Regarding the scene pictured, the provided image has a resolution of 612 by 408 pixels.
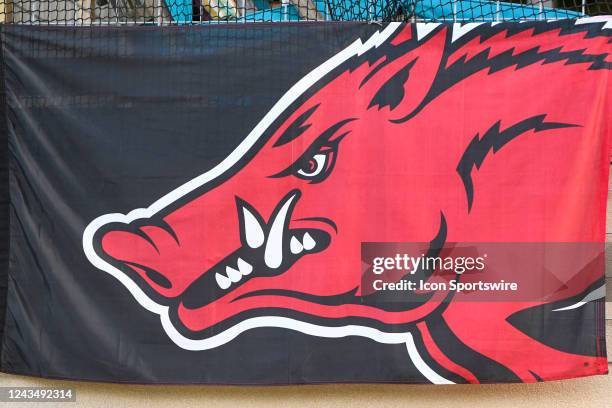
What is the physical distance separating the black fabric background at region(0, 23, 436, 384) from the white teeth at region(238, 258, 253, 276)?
14.0 inches

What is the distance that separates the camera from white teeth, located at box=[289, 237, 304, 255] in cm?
353

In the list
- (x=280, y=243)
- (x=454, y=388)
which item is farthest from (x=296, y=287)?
(x=454, y=388)

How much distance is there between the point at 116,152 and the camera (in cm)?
361

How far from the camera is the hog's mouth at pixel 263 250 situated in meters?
3.53

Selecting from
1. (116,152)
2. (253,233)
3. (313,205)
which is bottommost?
(253,233)

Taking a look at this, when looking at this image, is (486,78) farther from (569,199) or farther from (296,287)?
(296,287)

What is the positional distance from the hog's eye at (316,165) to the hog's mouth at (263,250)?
0.41 feet

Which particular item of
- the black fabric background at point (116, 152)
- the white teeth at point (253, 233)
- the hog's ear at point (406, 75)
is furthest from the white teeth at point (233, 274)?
the hog's ear at point (406, 75)

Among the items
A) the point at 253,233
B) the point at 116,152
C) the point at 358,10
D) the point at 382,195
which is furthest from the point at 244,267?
the point at 358,10

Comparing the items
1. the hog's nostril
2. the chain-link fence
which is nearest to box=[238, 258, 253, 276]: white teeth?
the hog's nostril

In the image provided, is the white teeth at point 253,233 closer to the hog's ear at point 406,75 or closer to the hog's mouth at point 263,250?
the hog's mouth at point 263,250

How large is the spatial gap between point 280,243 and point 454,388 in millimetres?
1383

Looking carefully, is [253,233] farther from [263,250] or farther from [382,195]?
[382,195]

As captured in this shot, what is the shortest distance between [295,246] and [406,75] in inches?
47.6
